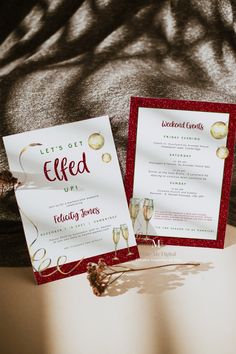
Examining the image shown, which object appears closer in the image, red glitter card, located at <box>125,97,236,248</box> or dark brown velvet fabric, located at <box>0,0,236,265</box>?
red glitter card, located at <box>125,97,236,248</box>

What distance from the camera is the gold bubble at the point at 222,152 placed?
819 mm

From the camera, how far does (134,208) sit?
0.84 metres

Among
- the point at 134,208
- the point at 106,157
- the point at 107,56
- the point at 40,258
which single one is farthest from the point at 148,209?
the point at 107,56

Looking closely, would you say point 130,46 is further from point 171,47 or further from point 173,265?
point 173,265

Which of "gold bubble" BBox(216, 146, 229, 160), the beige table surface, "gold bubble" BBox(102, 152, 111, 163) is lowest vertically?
the beige table surface

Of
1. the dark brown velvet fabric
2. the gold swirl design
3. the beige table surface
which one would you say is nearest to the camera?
the beige table surface

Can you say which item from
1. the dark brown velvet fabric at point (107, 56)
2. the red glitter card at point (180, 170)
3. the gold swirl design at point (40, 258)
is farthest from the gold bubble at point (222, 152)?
the gold swirl design at point (40, 258)

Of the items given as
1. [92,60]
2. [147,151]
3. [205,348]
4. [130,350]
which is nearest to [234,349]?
[205,348]

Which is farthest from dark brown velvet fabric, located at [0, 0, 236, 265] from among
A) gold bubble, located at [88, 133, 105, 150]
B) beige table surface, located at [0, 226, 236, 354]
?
beige table surface, located at [0, 226, 236, 354]

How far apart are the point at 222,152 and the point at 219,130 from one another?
0.15 feet

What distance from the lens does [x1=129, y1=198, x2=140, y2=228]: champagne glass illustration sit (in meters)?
0.84

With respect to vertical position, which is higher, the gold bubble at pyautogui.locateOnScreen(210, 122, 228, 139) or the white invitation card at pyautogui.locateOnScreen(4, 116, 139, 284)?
the gold bubble at pyautogui.locateOnScreen(210, 122, 228, 139)

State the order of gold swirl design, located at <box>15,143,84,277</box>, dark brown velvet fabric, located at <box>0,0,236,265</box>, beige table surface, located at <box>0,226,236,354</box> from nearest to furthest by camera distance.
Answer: beige table surface, located at <box>0,226,236,354</box>
gold swirl design, located at <box>15,143,84,277</box>
dark brown velvet fabric, located at <box>0,0,236,265</box>

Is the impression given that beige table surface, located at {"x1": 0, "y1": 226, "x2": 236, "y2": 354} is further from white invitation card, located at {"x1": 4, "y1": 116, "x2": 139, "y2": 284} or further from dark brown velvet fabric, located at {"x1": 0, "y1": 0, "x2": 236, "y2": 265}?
dark brown velvet fabric, located at {"x1": 0, "y1": 0, "x2": 236, "y2": 265}
